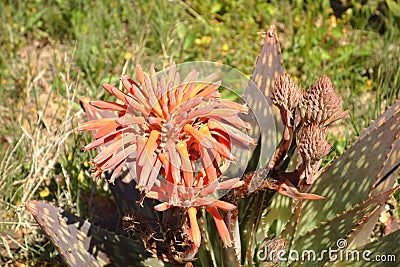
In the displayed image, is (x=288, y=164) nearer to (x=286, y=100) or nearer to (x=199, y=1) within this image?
(x=286, y=100)

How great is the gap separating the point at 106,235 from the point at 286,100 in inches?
30.1

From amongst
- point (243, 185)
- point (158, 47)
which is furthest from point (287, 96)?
point (158, 47)

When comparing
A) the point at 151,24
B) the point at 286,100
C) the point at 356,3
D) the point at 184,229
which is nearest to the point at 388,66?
the point at 356,3

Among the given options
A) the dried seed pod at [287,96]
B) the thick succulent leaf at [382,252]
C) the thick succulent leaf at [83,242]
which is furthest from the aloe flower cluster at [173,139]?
the thick succulent leaf at [382,252]

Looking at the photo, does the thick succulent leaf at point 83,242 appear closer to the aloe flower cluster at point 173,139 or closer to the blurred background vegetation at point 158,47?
the aloe flower cluster at point 173,139

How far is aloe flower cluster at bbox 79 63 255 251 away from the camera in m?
1.27

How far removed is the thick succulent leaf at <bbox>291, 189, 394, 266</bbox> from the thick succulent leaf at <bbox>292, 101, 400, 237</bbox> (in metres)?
0.09

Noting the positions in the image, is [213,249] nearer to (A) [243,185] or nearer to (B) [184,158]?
(A) [243,185]

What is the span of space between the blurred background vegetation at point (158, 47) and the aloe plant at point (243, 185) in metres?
0.87

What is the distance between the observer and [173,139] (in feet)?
4.17

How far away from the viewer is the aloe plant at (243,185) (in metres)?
1.30

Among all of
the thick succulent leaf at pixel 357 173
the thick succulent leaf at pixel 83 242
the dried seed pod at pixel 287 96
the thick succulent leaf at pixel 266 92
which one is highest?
the dried seed pod at pixel 287 96

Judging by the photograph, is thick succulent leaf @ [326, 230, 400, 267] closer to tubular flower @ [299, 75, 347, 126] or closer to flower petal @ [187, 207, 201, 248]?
tubular flower @ [299, 75, 347, 126]

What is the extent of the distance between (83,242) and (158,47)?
1.94 metres
